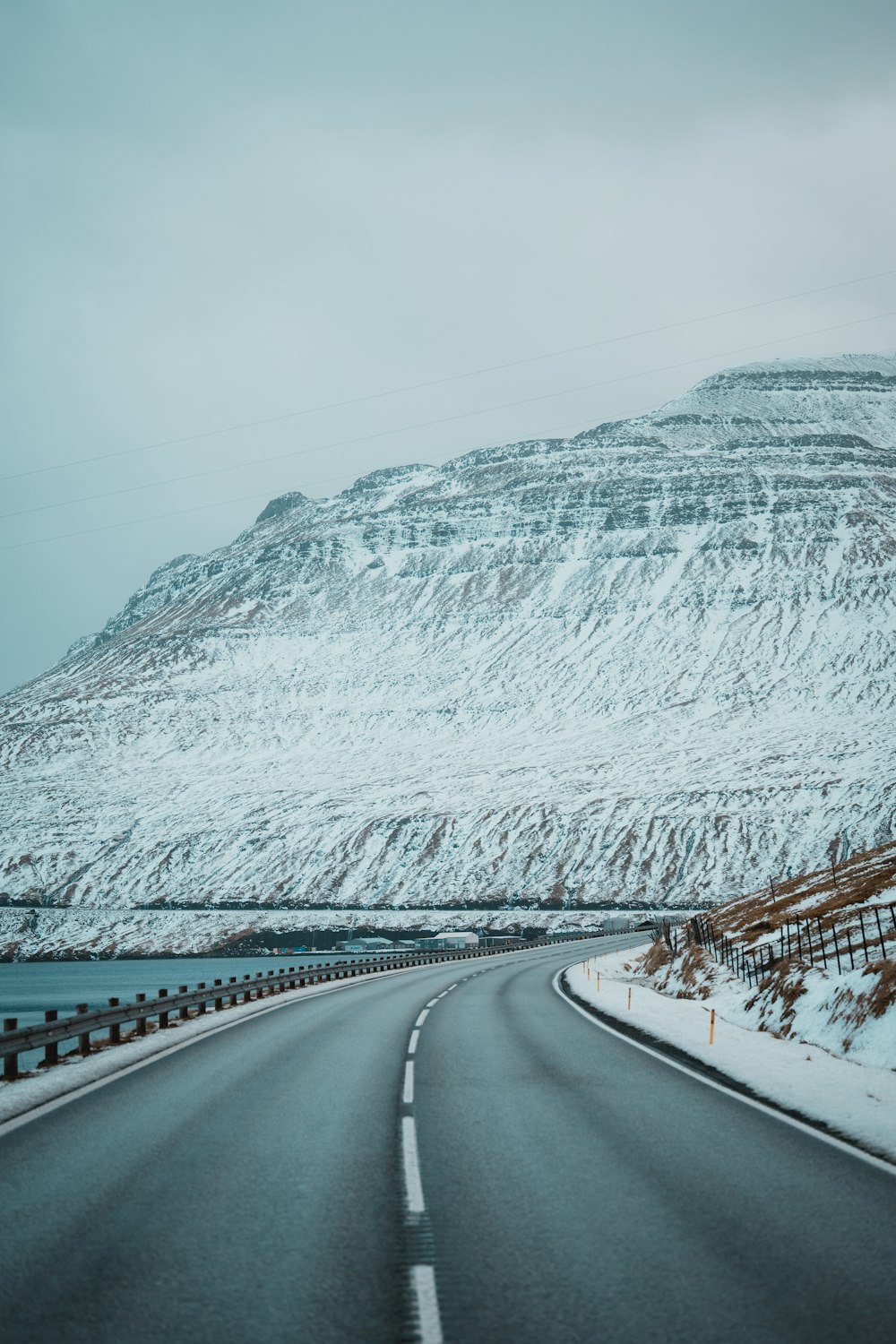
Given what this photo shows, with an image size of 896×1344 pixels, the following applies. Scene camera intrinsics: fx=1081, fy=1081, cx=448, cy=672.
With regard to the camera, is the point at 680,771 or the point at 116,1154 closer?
the point at 116,1154

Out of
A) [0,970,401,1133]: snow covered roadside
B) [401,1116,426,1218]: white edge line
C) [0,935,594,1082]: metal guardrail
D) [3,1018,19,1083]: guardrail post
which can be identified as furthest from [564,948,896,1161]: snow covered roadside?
[3,1018,19,1083]: guardrail post

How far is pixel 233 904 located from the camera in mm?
163750

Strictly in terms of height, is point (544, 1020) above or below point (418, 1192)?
below

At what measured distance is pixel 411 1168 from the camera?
394 inches

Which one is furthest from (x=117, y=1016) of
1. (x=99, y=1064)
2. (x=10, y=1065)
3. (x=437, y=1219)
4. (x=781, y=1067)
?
(x=437, y=1219)

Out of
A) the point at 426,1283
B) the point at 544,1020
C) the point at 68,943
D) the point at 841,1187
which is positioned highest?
the point at 426,1283

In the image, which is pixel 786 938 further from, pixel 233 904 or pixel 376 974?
pixel 233 904

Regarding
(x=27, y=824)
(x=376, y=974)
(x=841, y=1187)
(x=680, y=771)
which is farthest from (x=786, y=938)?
(x=27, y=824)

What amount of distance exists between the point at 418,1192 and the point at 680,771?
578ft

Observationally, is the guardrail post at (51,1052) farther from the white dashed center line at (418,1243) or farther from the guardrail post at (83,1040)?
the white dashed center line at (418,1243)

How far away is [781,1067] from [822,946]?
401 inches

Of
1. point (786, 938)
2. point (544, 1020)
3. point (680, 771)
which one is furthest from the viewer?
point (680, 771)

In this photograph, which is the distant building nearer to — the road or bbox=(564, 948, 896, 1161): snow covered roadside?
bbox=(564, 948, 896, 1161): snow covered roadside

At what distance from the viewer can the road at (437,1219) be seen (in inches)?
251
